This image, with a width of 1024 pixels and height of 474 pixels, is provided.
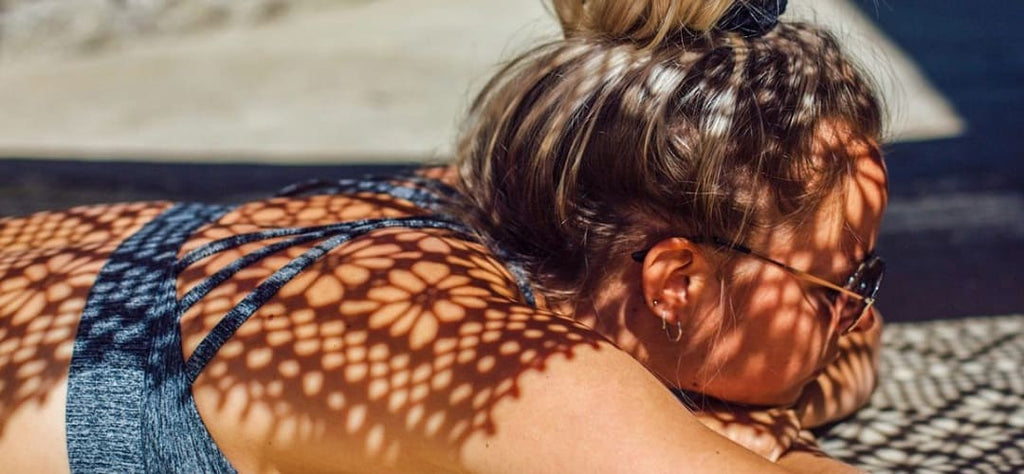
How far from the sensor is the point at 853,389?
2.18 meters

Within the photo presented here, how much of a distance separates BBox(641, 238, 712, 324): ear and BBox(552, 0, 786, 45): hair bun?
0.97ft

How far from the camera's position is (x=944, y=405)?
2236mm

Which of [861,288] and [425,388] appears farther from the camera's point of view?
[861,288]

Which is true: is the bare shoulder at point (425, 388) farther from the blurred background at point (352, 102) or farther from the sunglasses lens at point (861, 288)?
the blurred background at point (352, 102)

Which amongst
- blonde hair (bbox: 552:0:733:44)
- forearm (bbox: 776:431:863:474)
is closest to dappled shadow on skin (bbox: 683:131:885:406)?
forearm (bbox: 776:431:863:474)

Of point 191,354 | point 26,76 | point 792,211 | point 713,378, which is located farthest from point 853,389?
point 26,76

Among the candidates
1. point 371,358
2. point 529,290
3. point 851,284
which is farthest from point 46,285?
point 851,284

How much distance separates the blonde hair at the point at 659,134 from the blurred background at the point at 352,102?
0.30 m

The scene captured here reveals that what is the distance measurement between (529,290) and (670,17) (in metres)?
0.44

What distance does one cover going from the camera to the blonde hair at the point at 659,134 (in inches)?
62.0

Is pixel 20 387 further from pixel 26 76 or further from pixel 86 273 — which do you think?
pixel 26 76

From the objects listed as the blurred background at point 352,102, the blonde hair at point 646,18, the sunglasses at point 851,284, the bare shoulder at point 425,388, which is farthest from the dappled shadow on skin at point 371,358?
the blurred background at point 352,102

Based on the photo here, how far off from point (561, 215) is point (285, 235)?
0.40 meters

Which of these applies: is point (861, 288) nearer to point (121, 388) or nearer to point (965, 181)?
point (121, 388)
